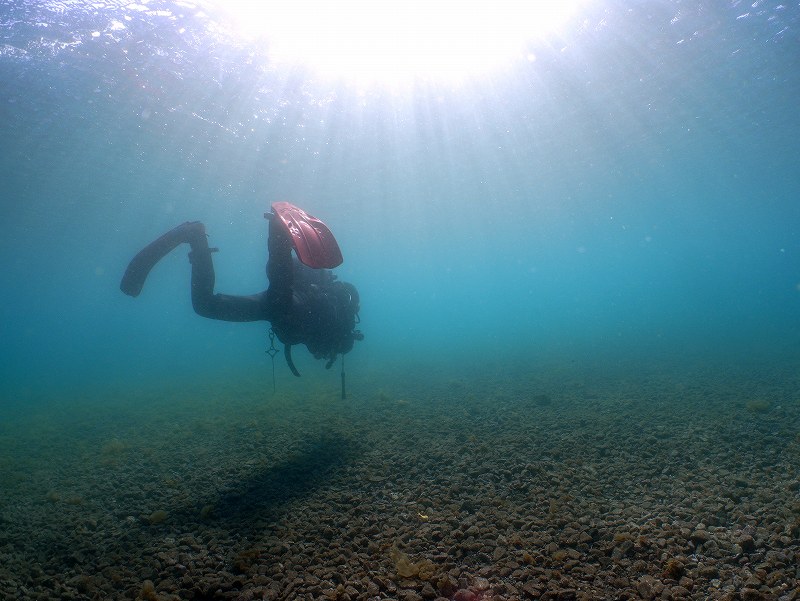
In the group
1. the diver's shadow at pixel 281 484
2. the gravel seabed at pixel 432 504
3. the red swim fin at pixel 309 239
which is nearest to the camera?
the gravel seabed at pixel 432 504

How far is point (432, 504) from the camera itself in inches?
169

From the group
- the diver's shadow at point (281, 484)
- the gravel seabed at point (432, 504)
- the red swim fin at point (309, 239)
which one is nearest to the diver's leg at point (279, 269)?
the red swim fin at point (309, 239)

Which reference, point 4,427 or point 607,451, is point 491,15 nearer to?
point 607,451

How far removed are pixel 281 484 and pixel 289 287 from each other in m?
2.66

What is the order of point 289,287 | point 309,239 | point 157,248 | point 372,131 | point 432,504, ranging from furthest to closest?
point 372,131, point 157,248, point 289,287, point 309,239, point 432,504

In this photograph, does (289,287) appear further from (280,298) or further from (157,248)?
(157,248)

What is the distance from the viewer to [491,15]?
39.1ft

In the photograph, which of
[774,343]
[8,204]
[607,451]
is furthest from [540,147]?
[8,204]

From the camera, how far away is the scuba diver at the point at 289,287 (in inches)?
221

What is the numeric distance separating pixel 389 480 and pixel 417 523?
1.08 metres

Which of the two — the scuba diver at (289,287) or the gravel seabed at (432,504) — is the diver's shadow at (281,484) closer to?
the gravel seabed at (432,504)

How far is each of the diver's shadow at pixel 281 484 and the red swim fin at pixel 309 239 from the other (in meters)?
2.74

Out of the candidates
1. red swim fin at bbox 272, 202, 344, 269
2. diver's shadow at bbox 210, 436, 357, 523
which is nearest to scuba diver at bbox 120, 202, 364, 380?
red swim fin at bbox 272, 202, 344, 269

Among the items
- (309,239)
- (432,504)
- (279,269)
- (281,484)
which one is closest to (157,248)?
(279,269)
